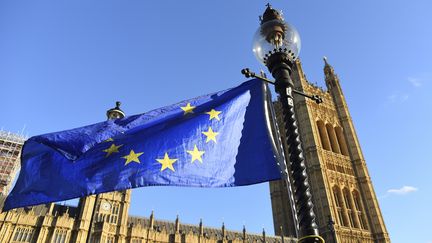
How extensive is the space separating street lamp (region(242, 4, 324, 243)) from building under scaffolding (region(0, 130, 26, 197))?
5635cm

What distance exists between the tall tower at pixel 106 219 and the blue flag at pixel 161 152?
2920 cm

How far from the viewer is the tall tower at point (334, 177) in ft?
163

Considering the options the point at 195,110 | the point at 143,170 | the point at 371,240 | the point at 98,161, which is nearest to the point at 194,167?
the point at 143,170

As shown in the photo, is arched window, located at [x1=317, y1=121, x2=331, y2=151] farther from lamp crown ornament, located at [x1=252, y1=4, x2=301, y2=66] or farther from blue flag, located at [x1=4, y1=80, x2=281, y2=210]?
lamp crown ornament, located at [x1=252, y1=4, x2=301, y2=66]

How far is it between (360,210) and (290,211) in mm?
11674

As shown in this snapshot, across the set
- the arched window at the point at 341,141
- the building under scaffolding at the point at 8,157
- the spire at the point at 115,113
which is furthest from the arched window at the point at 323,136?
the building under scaffolding at the point at 8,157

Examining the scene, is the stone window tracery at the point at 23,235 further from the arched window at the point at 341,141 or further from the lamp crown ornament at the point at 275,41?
the arched window at the point at 341,141

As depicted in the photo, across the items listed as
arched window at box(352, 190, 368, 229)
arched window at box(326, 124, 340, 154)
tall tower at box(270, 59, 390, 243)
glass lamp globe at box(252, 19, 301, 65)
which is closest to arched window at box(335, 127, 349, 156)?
tall tower at box(270, 59, 390, 243)

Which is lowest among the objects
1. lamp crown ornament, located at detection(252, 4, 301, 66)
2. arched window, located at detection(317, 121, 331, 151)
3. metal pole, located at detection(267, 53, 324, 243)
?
metal pole, located at detection(267, 53, 324, 243)

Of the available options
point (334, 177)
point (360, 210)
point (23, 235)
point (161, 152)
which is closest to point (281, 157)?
point (161, 152)

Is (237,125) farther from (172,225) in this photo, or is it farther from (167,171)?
(172,225)

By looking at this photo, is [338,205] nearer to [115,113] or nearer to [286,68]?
[115,113]

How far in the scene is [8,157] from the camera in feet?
181

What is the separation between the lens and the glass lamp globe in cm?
666
